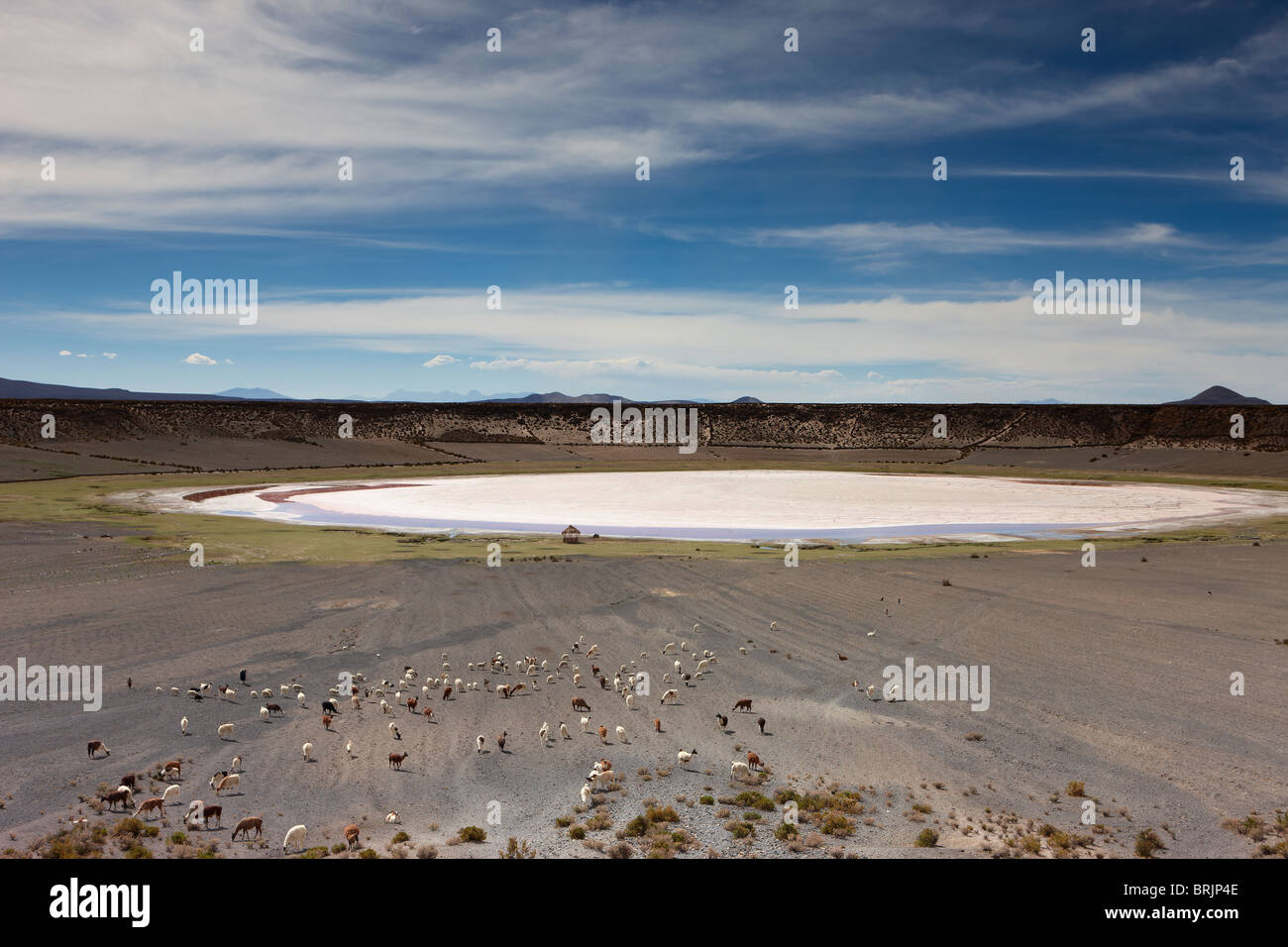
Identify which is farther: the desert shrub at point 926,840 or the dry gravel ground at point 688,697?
the dry gravel ground at point 688,697

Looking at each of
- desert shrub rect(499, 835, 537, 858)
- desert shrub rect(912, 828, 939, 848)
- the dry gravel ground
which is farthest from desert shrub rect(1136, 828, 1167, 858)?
desert shrub rect(499, 835, 537, 858)

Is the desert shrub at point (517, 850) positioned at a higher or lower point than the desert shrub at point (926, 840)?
higher

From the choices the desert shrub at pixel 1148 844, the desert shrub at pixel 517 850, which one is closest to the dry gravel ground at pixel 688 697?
the desert shrub at pixel 1148 844

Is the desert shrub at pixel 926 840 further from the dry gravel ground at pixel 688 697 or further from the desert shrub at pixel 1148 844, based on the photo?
the desert shrub at pixel 1148 844

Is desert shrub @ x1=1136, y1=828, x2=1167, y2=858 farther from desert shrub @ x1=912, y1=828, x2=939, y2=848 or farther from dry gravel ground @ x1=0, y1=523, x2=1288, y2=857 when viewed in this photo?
desert shrub @ x1=912, y1=828, x2=939, y2=848

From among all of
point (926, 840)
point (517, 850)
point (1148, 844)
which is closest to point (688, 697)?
point (926, 840)

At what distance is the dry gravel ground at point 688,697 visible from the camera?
37.2ft

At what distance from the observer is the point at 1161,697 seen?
1581 centimetres

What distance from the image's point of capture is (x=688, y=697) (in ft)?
54.1

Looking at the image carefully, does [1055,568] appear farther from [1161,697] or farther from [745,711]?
[745,711]

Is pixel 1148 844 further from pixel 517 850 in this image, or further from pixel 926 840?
pixel 517 850
